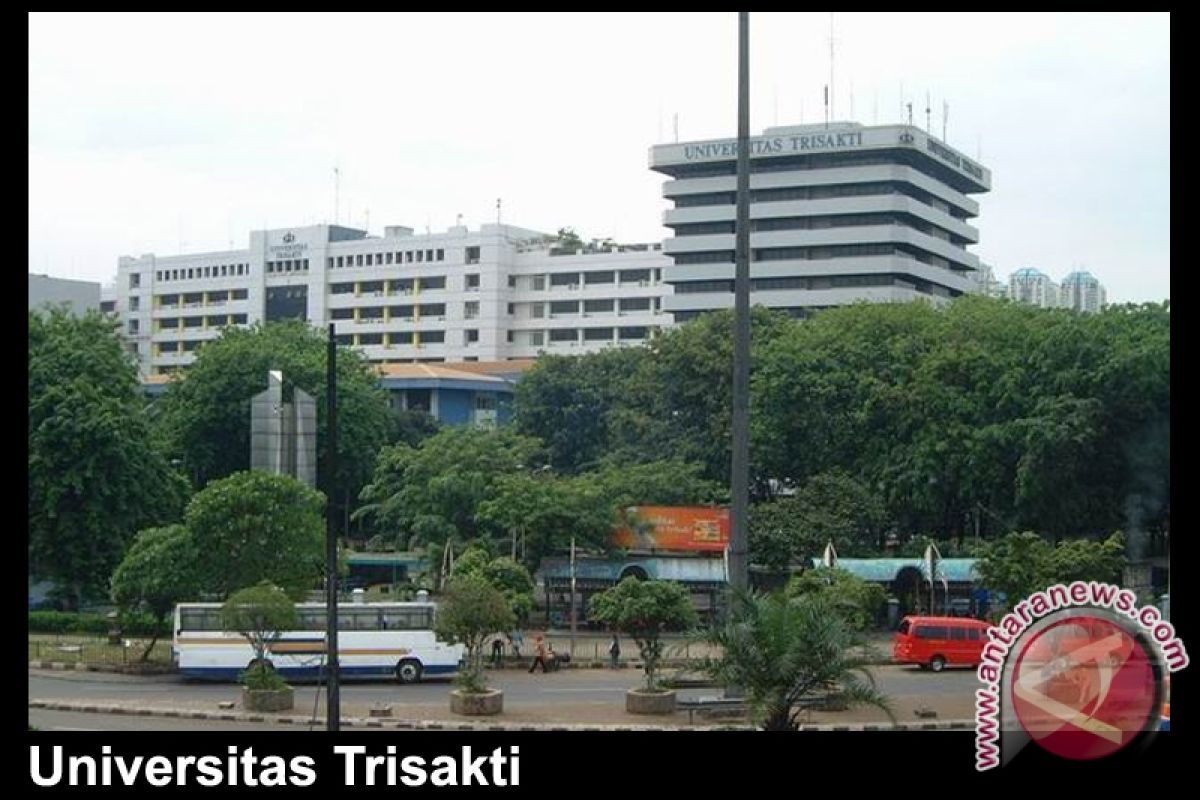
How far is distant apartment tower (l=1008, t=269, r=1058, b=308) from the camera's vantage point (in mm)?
91875

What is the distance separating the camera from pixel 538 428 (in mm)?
56594

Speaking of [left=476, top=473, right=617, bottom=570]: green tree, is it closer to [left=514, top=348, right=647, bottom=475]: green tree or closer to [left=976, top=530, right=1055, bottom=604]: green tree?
[left=976, top=530, right=1055, bottom=604]: green tree

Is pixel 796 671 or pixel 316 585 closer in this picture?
pixel 796 671

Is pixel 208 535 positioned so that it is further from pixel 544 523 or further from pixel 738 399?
pixel 738 399

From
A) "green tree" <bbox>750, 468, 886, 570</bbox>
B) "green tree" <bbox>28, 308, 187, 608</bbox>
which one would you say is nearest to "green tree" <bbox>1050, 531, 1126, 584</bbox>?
"green tree" <bbox>750, 468, 886, 570</bbox>

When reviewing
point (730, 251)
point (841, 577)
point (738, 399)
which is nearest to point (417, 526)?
point (841, 577)

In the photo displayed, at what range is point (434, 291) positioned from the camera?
83.0 meters

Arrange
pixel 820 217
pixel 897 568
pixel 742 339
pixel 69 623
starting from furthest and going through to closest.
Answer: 1. pixel 820 217
2. pixel 69 623
3. pixel 897 568
4. pixel 742 339

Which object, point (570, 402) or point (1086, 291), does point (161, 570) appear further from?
point (1086, 291)

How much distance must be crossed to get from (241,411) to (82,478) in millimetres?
12379

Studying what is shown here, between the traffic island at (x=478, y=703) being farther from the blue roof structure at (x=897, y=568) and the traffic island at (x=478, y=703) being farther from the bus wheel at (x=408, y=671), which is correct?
the blue roof structure at (x=897, y=568)

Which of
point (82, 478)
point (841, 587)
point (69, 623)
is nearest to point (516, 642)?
point (841, 587)
